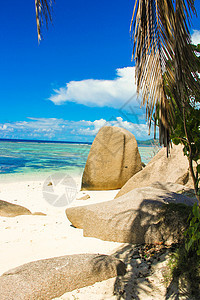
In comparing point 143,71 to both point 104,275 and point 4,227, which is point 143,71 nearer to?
point 104,275

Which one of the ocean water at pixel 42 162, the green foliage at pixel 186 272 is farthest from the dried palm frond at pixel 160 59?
the ocean water at pixel 42 162

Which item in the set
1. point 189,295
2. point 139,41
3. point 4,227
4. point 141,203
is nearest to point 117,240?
point 141,203

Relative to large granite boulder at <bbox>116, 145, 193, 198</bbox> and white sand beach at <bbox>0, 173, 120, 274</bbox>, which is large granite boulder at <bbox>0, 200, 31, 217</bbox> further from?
large granite boulder at <bbox>116, 145, 193, 198</bbox>

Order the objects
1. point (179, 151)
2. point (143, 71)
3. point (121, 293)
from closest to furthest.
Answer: point (121, 293) → point (143, 71) → point (179, 151)

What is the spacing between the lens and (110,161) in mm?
8062

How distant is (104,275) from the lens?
7.91ft

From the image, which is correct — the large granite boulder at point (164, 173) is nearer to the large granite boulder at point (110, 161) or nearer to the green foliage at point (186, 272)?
the large granite boulder at point (110, 161)

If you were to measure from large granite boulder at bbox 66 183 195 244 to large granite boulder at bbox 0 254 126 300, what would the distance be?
701 millimetres

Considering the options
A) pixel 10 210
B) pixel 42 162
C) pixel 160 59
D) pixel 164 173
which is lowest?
pixel 10 210

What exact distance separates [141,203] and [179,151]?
3045 millimetres

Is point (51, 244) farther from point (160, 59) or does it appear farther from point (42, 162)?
point (42, 162)

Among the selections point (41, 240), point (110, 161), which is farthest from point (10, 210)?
point (110, 161)

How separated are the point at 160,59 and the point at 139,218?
A: 215 centimetres

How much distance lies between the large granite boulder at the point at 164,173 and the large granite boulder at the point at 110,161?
6.92ft
